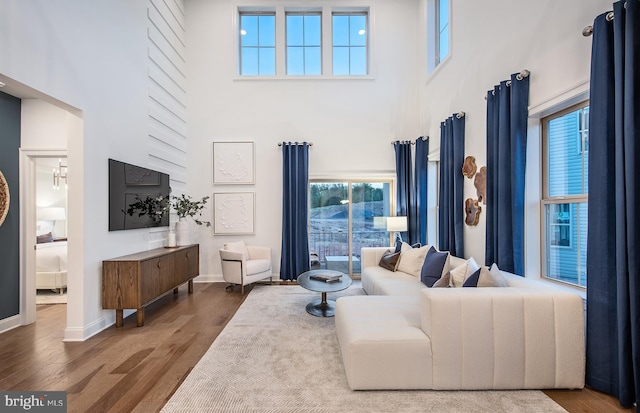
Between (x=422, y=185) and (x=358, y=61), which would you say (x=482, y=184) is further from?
(x=358, y=61)

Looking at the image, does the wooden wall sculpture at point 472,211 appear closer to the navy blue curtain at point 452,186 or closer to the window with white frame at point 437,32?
the navy blue curtain at point 452,186

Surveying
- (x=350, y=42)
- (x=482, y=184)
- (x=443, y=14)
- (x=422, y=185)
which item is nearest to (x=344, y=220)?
(x=422, y=185)

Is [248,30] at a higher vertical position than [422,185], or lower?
higher

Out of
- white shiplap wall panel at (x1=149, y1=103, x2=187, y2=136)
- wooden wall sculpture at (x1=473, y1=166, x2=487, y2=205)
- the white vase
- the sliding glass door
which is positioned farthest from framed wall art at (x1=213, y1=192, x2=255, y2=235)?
wooden wall sculpture at (x1=473, y1=166, x2=487, y2=205)

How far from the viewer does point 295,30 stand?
19.7 feet

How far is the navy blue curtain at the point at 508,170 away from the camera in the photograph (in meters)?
2.89

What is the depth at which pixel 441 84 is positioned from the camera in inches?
187

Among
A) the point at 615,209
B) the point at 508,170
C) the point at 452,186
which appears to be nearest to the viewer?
the point at 615,209

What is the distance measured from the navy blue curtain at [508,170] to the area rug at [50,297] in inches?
225

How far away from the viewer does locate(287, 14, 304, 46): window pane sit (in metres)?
6.01

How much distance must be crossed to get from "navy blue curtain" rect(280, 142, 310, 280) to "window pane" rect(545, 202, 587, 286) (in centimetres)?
372

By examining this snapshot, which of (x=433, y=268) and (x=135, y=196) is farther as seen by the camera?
(x=135, y=196)

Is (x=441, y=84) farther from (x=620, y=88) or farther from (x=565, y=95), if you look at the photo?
(x=620, y=88)

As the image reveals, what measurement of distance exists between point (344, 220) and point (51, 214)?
5.86 m
